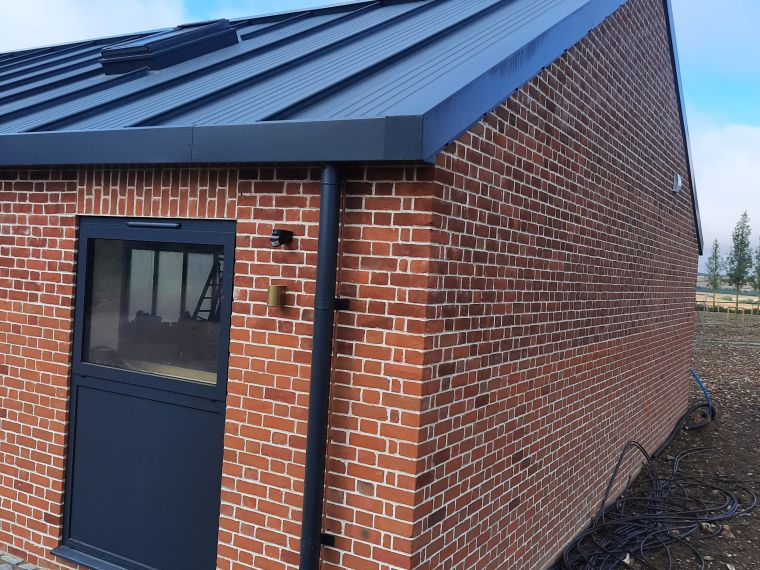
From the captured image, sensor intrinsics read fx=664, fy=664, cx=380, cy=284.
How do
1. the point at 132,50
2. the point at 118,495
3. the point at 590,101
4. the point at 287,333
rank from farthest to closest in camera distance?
the point at 132,50
the point at 590,101
the point at 118,495
the point at 287,333

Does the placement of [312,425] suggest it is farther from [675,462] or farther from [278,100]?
[675,462]

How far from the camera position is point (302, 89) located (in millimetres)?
4105

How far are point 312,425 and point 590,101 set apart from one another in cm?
389

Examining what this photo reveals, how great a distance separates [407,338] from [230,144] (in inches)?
53.8

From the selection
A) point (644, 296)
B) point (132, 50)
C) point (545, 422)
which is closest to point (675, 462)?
point (644, 296)

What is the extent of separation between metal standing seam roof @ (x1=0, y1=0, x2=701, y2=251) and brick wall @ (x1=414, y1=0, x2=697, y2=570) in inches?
12.2

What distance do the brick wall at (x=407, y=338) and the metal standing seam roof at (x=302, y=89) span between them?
0.26m

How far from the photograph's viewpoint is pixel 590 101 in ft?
18.7

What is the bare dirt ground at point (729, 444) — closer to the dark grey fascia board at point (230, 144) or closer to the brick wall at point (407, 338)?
the brick wall at point (407, 338)

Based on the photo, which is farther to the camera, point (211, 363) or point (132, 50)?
point (132, 50)

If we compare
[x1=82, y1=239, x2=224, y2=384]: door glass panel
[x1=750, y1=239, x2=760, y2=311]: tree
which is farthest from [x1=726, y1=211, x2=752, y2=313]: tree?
[x1=82, y1=239, x2=224, y2=384]: door glass panel

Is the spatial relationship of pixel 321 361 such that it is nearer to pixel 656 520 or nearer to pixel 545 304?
pixel 545 304

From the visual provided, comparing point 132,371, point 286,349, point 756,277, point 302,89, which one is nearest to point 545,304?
point 286,349

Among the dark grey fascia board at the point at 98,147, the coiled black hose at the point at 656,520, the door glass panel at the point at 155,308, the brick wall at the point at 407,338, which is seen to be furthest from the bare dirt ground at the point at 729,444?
the dark grey fascia board at the point at 98,147
